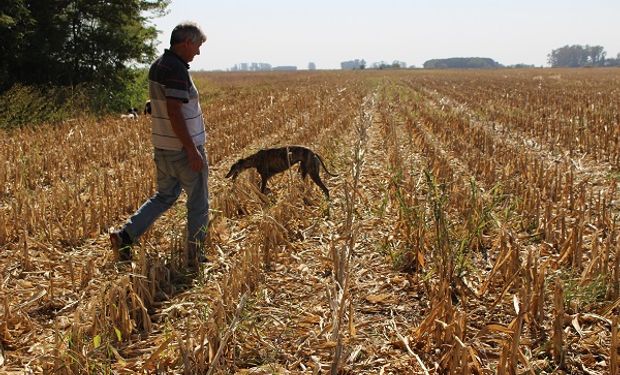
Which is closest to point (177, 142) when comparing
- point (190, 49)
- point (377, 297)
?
point (190, 49)

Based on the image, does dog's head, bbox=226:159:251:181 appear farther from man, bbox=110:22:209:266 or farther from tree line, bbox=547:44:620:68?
tree line, bbox=547:44:620:68

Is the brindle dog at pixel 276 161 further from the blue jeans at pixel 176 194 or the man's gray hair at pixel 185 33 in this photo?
the man's gray hair at pixel 185 33

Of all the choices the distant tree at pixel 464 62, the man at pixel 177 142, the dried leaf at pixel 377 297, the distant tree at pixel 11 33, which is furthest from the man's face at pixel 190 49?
the distant tree at pixel 464 62

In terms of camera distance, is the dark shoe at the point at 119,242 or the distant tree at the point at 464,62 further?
the distant tree at the point at 464,62

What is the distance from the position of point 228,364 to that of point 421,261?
6.33 ft

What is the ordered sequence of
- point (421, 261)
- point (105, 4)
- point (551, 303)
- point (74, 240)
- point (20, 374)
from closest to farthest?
point (20, 374) → point (551, 303) → point (421, 261) → point (74, 240) → point (105, 4)

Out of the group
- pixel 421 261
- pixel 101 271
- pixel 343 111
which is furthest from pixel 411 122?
pixel 101 271

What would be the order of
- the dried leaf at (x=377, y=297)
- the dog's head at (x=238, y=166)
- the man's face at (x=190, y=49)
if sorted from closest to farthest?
the dried leaf at (x=377, y=297)
the man's face at (x=190, y=49)
the dog's head at (x=238, y=166)

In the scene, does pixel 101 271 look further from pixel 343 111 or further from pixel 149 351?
pixel 343 111

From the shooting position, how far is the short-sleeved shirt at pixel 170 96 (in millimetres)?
3695

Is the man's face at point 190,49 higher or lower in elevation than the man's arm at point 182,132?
higher

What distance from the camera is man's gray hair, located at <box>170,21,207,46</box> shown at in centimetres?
373

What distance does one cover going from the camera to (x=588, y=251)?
4398 mm

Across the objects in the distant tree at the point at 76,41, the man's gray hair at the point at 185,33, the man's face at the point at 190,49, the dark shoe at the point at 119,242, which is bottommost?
the dark shoe at the point at 119,242
